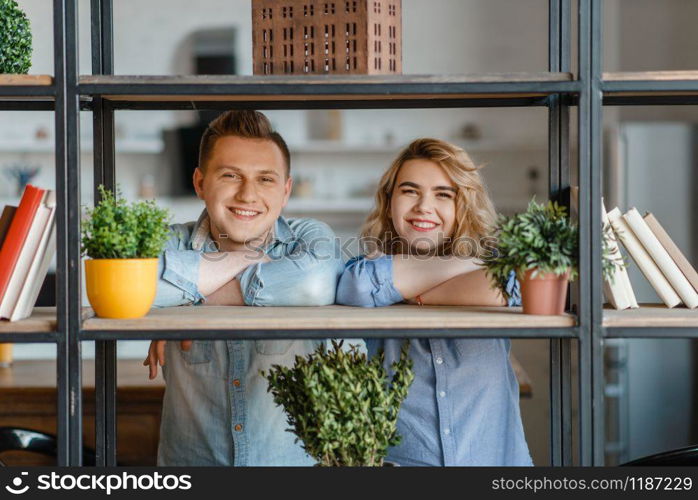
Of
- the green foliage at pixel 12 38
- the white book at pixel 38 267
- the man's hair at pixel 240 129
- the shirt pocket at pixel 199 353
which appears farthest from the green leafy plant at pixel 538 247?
the green foliage at pixel 12 38

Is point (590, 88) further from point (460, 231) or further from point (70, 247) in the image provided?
point (70, 247)

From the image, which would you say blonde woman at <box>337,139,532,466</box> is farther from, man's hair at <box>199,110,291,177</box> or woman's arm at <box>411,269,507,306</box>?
man's hair at <box>199,110,291,177</box>

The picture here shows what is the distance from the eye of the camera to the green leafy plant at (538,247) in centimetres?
158

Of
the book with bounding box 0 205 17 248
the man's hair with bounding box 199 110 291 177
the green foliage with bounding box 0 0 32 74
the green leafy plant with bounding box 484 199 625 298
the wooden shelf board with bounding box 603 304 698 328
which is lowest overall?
the wooden shelf board with bounding box 603 304 698 328

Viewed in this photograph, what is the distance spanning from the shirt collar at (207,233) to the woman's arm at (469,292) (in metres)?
0.39

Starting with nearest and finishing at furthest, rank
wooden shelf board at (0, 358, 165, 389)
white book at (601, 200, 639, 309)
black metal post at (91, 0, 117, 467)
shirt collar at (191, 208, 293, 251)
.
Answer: white book at (601, 200, 639, 309) → black metal post at (91, 0, 117, 467) → shirt collar at (191, 208, 293, 251) → wooden shelf board at (0, 358, 165, 389)

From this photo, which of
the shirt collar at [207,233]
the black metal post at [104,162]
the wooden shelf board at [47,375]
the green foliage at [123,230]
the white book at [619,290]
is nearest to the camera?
the green foliage at [123,230]

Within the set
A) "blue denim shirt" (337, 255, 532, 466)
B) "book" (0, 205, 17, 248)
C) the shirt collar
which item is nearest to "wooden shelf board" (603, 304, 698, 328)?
"blue denim shirt" (337, 255, 532, 466)

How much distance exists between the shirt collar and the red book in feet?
1.39

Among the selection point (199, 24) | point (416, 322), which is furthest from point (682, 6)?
point (416, 322)

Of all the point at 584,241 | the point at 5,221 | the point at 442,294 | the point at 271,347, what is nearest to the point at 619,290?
the point at 584,241

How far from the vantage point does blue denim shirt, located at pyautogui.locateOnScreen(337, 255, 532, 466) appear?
1.78 meters

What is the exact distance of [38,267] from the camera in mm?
1622

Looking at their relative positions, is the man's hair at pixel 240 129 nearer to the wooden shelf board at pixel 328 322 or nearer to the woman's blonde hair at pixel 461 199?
the woman's blonde hair at pixel 461 199
